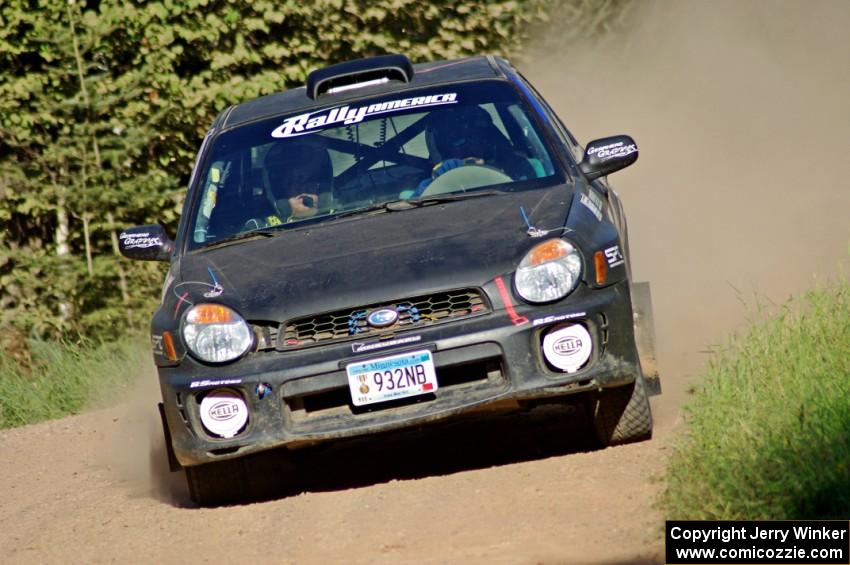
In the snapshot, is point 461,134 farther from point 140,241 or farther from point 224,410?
point 224,410

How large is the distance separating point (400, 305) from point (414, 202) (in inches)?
36.1

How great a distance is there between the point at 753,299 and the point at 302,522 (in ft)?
13.2

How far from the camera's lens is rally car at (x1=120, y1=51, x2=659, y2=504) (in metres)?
5.83

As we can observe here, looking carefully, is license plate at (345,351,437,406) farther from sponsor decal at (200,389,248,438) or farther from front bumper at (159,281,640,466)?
sponsor decal at (200,389,248,438)

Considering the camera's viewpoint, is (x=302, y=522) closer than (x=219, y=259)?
Yes

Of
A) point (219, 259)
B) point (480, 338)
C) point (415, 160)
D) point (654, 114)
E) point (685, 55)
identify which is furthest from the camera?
point (685, 55)

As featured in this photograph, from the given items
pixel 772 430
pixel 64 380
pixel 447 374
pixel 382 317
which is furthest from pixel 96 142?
pixel 772 430

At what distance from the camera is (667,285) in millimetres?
9891

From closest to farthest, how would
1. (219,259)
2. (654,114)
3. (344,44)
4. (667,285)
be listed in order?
(219,259) < (667,285) < (344,44) < (654,114)

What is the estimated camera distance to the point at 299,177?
23.2 ft

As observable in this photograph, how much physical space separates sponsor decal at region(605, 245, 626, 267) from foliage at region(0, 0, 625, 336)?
6923 mm

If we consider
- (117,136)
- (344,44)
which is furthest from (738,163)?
(117,136)

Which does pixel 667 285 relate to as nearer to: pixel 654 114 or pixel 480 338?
pixel 480 338

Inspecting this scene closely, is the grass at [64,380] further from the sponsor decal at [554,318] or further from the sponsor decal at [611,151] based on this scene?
the sponsor decal at [554,318]
